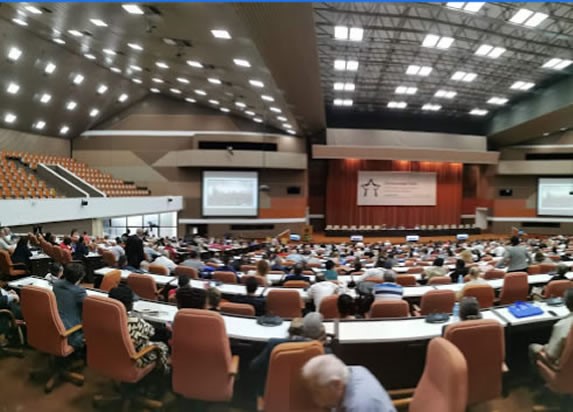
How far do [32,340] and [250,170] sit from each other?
19.5m

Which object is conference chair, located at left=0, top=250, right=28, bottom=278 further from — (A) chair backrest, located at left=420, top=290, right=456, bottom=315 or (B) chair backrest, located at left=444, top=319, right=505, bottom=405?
(B) chair backrest, located at left=444, top=319, right=505, bottom=405

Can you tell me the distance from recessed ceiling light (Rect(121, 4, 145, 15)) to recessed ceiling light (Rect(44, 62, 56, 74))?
8085 mm

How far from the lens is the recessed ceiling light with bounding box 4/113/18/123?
16575 mm

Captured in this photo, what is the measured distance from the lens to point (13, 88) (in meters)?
14.9

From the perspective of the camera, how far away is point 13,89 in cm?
1498

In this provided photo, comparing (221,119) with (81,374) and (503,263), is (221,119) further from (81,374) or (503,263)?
(81,374)

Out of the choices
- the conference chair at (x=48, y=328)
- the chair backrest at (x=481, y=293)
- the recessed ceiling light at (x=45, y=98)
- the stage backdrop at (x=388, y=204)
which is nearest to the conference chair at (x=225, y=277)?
the conference chair at (x=48, y=328)

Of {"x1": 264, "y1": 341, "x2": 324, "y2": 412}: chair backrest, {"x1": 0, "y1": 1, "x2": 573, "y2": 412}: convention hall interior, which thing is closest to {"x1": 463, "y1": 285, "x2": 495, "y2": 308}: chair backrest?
{"x1": 0, "y1": 1, "x2": 573, "y2": 412}: convention hall interior

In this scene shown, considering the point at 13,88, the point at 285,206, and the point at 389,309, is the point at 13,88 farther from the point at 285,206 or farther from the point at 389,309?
the point at 389,309

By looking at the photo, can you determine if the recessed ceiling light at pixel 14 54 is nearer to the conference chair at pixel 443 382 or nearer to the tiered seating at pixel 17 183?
the tiered seating at pixel 17 183

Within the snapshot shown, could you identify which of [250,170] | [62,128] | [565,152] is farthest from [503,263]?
[565,152]

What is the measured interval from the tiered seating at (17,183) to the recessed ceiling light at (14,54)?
14.7ft

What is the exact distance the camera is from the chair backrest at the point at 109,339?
3094 mm

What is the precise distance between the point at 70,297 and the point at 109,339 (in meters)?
1.03
